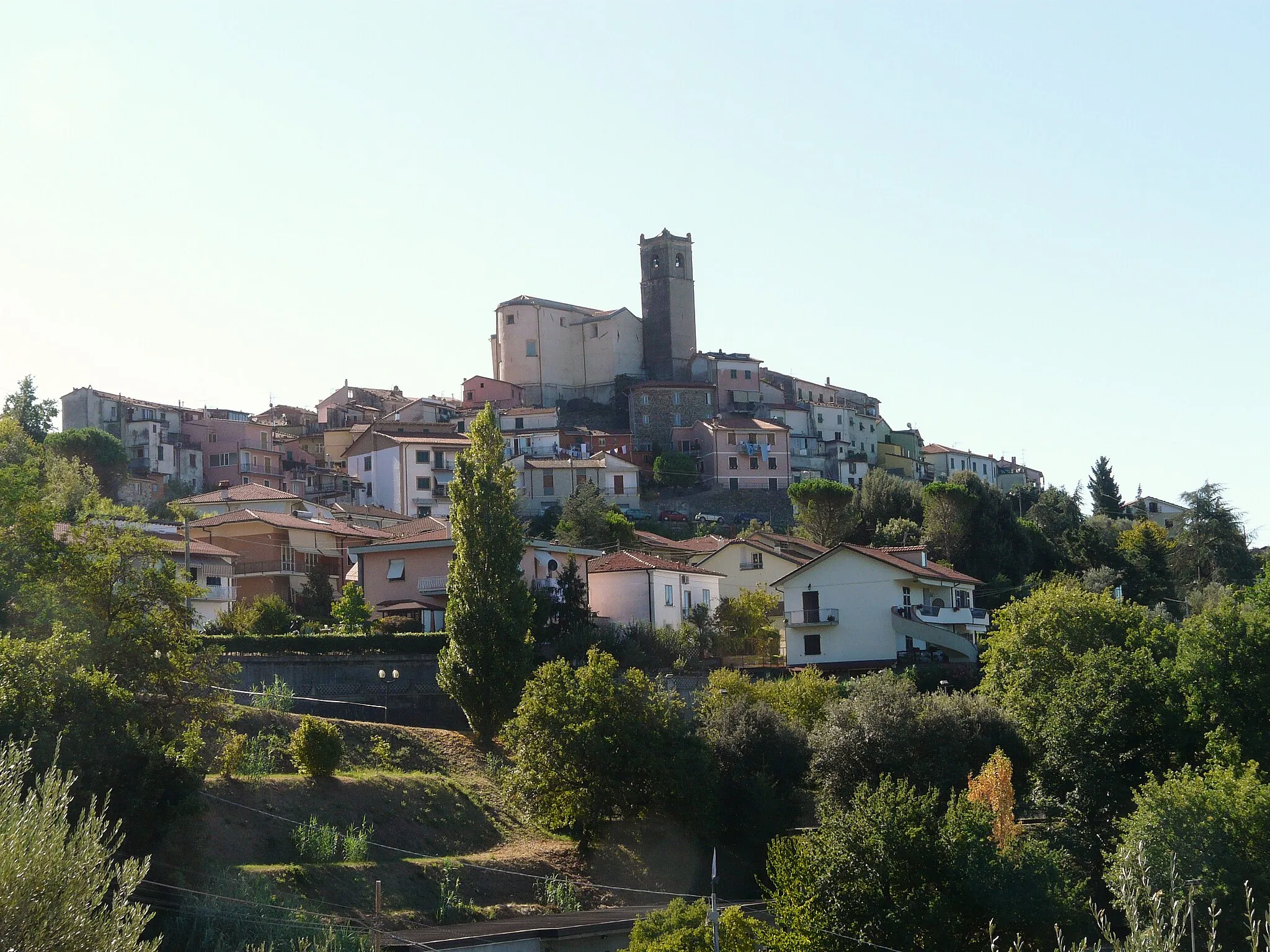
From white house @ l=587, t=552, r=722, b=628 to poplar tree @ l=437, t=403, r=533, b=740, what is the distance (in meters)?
12.7

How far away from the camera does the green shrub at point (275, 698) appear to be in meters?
37.8

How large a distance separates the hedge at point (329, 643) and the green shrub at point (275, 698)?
197 centimetres

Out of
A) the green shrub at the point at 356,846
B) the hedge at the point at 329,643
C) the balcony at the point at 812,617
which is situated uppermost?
the balcony at the point at 812,617

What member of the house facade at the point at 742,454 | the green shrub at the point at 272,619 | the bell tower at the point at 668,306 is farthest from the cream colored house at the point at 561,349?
the green shrub at the point at 272,619

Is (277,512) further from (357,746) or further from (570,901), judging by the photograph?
(570,901)

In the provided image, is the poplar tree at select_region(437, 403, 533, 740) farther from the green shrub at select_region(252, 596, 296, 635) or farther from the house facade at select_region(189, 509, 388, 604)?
the house facade at select_region(189, 509, 388, 604)

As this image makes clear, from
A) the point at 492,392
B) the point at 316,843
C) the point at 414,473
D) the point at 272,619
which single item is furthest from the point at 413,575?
the point at 492,392

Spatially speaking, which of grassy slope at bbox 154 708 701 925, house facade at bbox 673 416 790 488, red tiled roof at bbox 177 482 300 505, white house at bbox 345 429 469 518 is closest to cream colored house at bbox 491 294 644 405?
house facade at bbox 673 416 790 488

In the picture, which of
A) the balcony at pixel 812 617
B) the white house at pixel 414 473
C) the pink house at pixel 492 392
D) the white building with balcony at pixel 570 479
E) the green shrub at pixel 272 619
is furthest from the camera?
the pink house at pixel 492 392

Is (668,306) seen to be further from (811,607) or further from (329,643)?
(329,643)

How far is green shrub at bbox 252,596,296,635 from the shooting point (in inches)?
1858

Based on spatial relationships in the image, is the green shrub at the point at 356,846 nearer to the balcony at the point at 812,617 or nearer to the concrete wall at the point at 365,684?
the concrete wall at the point at 365,684

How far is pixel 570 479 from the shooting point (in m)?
89.4

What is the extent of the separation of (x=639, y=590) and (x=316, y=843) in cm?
2585
